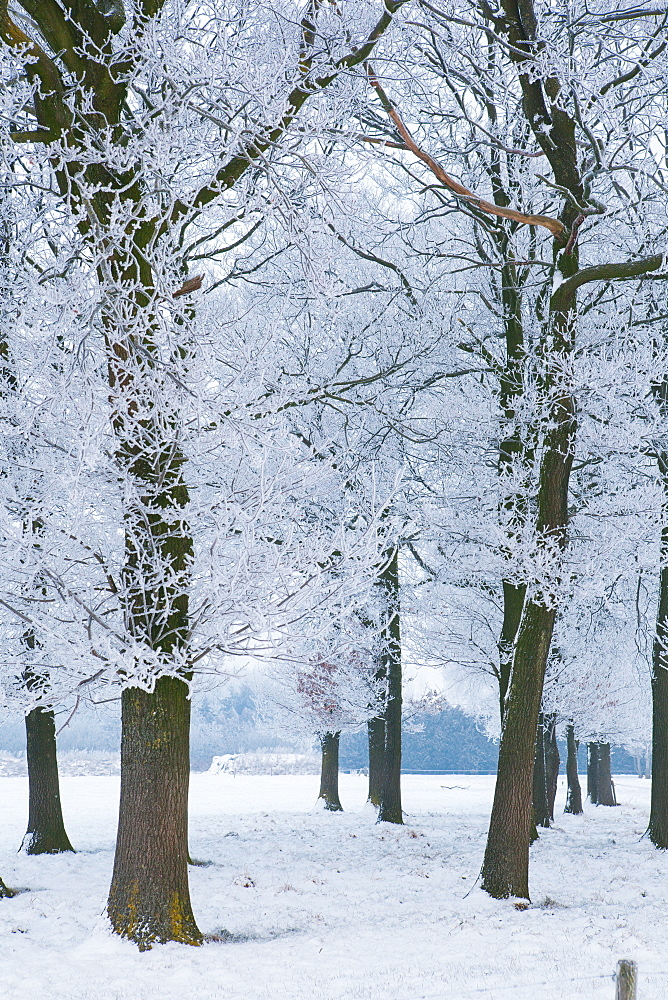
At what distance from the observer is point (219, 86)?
6.13 m

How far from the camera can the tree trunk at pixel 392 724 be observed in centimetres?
1557

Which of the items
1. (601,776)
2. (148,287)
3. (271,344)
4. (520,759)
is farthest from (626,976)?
(601,776)

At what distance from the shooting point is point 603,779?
2684 centimetres

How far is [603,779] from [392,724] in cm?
1436

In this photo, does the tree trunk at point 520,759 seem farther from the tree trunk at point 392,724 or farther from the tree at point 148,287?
the tree trunk at point 392,724

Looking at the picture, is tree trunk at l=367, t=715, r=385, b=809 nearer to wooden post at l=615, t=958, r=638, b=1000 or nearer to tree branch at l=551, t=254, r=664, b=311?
tree branch at l=551, t=254, r=664, b=311

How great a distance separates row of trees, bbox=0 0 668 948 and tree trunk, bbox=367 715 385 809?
298 inches

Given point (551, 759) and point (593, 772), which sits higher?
point (551, 759)

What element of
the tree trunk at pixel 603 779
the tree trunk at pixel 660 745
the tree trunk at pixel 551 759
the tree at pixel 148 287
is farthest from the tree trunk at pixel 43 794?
the tree trunk at pixel 603 779

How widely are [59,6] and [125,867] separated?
6594 mm

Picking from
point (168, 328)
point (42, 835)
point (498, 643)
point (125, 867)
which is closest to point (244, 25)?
point (168, 328)

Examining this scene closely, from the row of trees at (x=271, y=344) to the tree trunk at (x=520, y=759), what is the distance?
0.03m

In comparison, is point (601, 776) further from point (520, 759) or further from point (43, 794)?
point (43, 794)

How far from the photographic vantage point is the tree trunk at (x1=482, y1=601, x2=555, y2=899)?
8.32 metres
